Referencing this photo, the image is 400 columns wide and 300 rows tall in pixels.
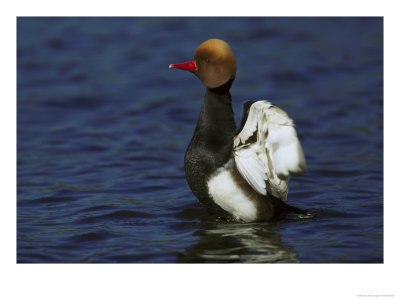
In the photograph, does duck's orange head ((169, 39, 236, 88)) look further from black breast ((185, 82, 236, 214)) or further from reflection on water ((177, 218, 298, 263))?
reflection on water ((177, 218, 298, 263))

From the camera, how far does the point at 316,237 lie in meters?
6.12

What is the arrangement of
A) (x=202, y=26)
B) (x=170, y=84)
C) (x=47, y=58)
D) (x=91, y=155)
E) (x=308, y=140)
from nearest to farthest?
(x=91, y=155)
(x=308, y=140)
(x=170, y=84)
(x=47, y=58)
(x=202, y=26)

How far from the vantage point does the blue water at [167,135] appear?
605cm

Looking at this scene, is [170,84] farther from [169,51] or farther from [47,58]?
[47,58]

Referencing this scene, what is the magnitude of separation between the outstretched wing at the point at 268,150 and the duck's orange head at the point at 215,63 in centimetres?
46

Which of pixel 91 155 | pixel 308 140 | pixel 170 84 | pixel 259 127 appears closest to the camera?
pixel 259 127

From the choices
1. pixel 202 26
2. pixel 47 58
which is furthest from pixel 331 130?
pixel 47 58

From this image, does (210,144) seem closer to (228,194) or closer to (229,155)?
(229,155)

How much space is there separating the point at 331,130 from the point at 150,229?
16.6 ft

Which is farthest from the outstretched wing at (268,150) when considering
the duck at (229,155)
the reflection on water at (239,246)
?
the reflection on water at (239,246)

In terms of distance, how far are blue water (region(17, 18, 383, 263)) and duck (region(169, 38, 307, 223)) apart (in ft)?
1.17

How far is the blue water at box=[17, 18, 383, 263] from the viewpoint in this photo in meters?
6.05

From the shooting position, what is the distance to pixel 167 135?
10.4 meters

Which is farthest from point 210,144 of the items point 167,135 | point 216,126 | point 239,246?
point 167,135
